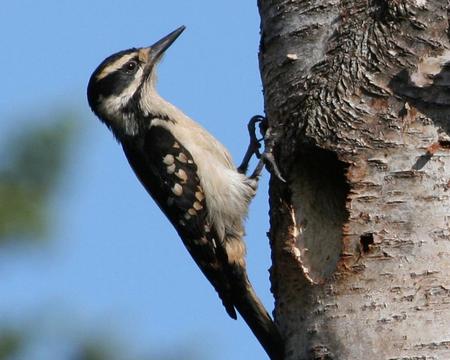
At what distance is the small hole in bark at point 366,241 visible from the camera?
3.13m

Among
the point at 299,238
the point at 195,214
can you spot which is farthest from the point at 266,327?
the point at 195,214

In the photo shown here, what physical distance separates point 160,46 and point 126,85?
0.35 m

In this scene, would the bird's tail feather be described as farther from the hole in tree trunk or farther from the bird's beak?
the bird's beak

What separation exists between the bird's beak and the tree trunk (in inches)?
65.5

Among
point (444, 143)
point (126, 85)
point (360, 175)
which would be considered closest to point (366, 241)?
point (360, 175)

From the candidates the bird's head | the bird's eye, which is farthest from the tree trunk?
the bird's eye

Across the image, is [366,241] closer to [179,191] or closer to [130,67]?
[179,191]

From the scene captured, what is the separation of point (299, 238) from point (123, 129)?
6.71 feet

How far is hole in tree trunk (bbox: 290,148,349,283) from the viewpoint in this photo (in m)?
3.63

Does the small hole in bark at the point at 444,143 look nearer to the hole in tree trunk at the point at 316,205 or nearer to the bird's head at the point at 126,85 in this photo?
the hole in tree trunk at the point at 316,205

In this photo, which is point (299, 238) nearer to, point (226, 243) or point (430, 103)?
point (430, 103)

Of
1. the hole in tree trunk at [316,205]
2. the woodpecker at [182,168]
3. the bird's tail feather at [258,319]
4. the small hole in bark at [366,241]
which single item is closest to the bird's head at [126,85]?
the woodpecker at [182,168]

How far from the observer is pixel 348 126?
3338mm

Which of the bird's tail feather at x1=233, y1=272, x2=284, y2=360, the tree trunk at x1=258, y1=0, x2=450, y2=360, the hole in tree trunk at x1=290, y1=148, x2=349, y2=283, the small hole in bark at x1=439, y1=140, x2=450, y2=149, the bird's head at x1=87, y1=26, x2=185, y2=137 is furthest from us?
the bird's head at x1=87, y1=26, x2=185, y2=137
